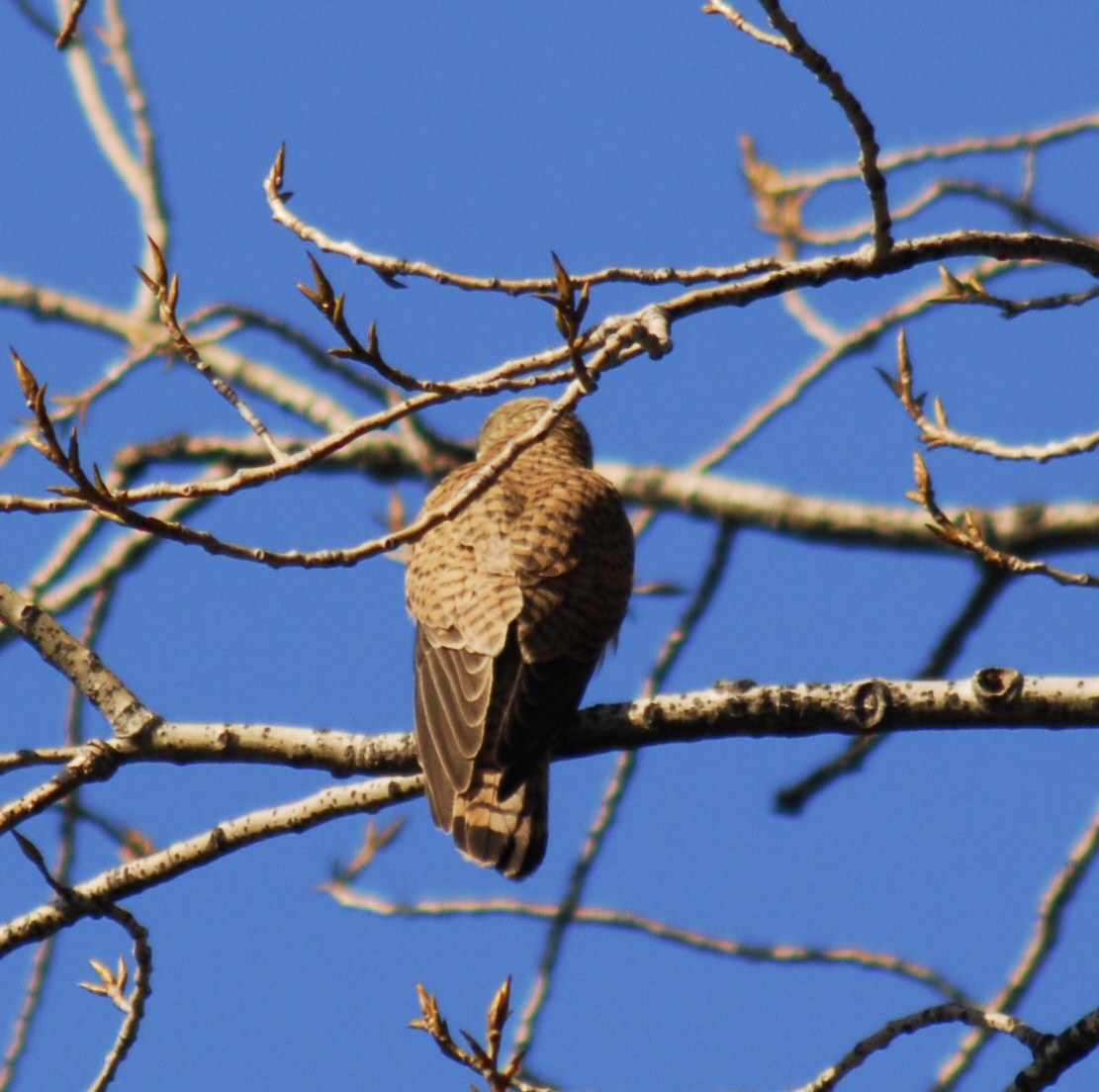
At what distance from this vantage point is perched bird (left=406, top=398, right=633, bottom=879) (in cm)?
362

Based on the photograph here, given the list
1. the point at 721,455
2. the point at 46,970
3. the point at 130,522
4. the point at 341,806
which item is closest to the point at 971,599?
the point at 721,455

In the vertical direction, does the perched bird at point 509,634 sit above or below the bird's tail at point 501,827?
above

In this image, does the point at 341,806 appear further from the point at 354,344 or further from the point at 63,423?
the point at 63,423

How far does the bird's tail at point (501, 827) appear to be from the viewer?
3604mm

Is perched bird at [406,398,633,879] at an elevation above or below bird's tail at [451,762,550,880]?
above

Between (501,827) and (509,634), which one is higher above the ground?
(509,634)

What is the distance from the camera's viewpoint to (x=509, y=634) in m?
3.99

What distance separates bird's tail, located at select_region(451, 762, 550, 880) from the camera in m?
3.60

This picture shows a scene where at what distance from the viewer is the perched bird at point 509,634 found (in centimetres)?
362

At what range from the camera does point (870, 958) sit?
4258mm

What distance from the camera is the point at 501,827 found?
363 centimetres

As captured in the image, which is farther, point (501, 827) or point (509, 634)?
point (509, 634)

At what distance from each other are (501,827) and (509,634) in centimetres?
53

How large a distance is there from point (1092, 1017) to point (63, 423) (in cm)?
308
